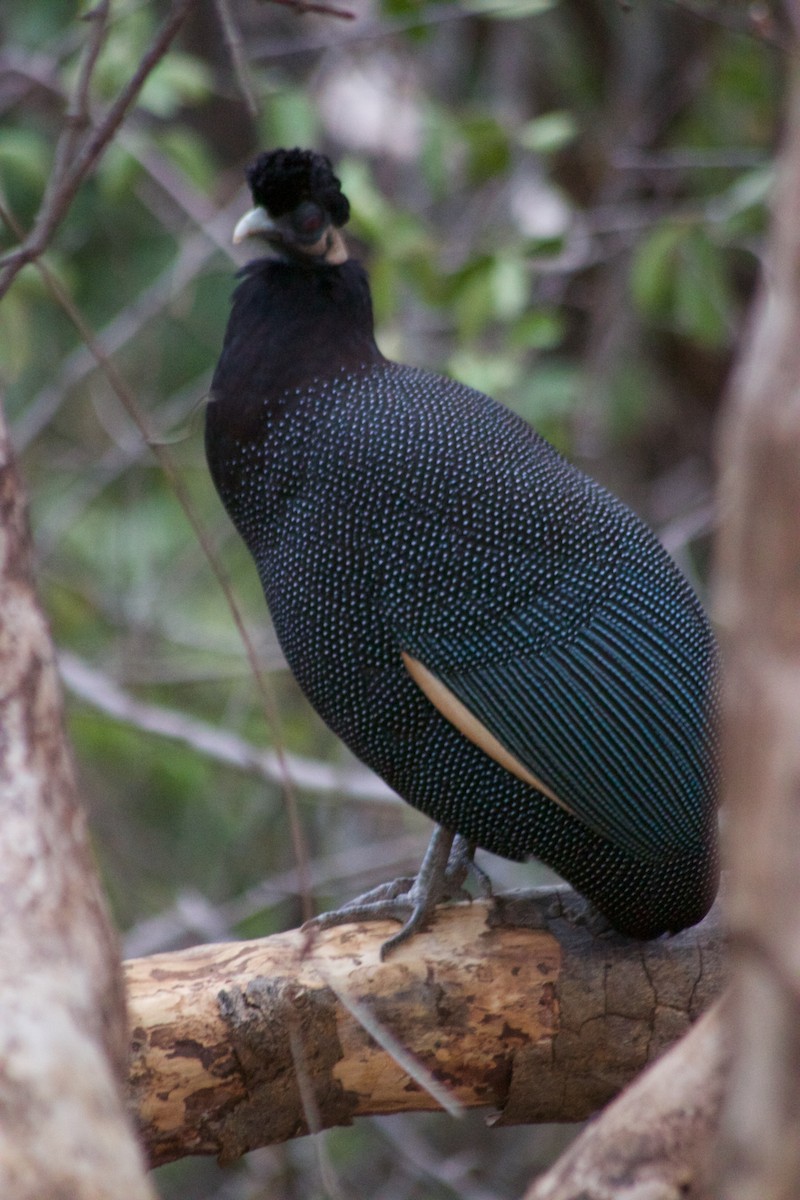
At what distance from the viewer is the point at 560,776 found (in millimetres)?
1876

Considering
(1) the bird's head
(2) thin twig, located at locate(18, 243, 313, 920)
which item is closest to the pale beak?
(1) the bird's head

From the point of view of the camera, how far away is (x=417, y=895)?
6.62 ft

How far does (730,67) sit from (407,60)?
0.92 metres

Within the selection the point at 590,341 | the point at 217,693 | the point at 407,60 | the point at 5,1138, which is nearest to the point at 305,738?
the point at 217,693

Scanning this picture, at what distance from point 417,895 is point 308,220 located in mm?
964


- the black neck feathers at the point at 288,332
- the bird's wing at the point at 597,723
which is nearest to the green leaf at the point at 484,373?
the black neck feathers at the point at 288,332

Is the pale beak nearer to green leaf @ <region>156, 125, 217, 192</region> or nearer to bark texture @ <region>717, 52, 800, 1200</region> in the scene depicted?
green leaf @ <region>156, 125, 217, 192</region>

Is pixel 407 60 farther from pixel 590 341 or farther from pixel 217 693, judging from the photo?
pixel 217 693

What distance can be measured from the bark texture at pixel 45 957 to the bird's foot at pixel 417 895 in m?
0.75

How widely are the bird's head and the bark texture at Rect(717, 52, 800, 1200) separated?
1.36m

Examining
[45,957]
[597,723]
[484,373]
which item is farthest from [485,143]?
[45,957]

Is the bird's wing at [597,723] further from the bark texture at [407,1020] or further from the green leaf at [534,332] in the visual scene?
the green leaf at [534,332]

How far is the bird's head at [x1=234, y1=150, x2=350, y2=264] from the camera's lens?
2.05 meters

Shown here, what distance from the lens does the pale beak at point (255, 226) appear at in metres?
2.06
